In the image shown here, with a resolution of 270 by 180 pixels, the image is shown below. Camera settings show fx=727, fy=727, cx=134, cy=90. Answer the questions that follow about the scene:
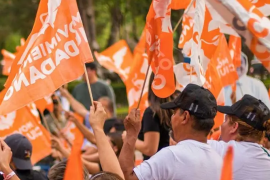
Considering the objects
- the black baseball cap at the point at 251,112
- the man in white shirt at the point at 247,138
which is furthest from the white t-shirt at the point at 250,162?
the black baseball cap at the point at 251,112

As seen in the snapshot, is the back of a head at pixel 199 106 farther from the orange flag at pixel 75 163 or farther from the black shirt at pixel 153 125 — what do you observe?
the black shirt at pixel 153 125

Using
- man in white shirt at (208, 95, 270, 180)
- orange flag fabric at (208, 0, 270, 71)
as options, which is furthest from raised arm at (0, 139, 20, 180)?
orange flag fabric at (208, 0, 270, 71)

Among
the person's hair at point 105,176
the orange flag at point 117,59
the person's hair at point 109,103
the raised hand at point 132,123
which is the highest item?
the raised hand at point 132,123

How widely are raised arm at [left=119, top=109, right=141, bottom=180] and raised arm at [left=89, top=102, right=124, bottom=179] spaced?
0.44ft

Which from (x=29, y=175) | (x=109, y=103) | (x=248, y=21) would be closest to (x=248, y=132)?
(x=248, y=21)

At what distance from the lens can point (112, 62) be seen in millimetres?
10500

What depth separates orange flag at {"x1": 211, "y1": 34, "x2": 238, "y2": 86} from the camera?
24.8 feet

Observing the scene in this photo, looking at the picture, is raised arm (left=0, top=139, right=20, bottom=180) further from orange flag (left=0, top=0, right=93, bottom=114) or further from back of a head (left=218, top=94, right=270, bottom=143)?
back of a head (left=218, top=94, right=270, bottom=143)

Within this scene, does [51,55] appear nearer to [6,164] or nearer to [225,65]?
[6,164]

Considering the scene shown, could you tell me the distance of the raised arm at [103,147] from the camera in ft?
14.3

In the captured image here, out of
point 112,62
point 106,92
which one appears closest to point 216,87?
point 112,62

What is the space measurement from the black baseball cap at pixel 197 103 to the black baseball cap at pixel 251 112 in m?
0.44

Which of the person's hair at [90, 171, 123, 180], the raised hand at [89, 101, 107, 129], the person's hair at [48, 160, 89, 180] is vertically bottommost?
the person's hair at [48, 160, 89, 180]

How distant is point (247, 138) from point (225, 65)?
2708 millimetres
